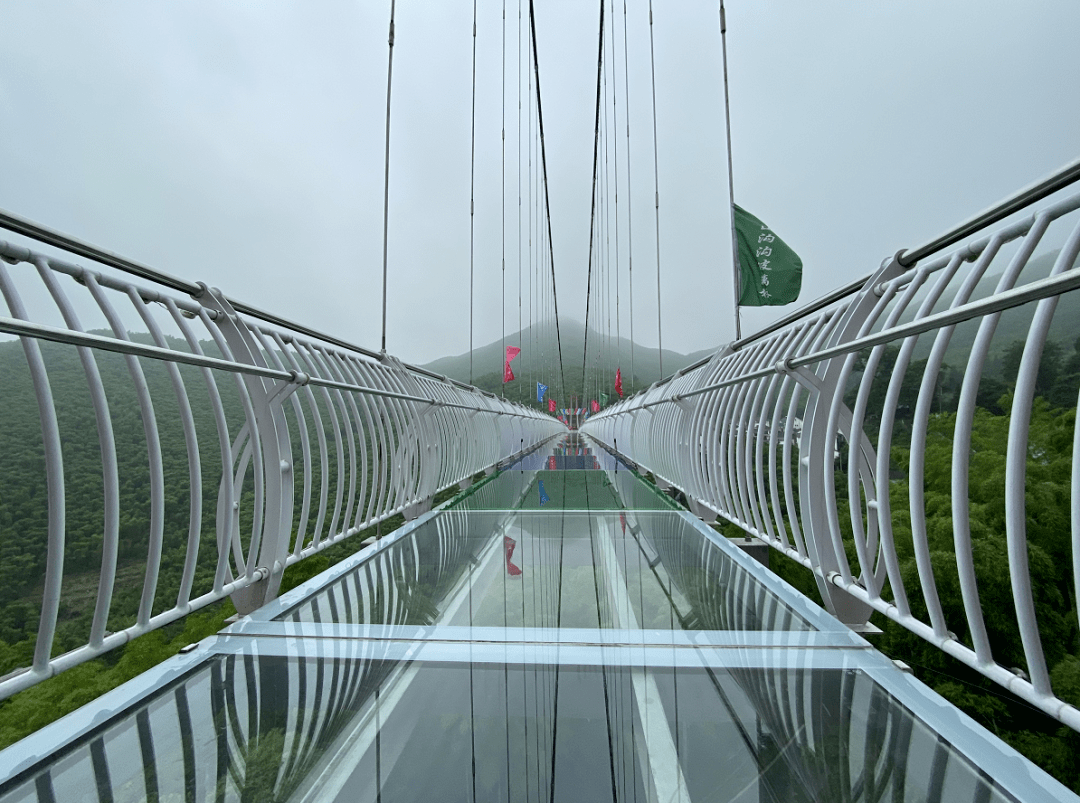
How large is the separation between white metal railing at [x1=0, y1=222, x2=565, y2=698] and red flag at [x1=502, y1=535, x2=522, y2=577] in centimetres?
71

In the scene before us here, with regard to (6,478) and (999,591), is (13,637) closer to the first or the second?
(6,478)

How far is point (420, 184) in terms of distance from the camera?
16.5 meters

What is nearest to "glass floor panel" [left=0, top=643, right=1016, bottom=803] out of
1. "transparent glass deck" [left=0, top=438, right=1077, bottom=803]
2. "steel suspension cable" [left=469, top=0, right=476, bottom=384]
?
"transparent glass deck" [left=0, top=438, right=1077, bottom=803]

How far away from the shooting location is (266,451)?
6.79ft

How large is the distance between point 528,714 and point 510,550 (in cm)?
169

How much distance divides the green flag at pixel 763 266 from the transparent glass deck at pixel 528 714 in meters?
3.96

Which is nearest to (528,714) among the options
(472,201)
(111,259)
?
(111,259)

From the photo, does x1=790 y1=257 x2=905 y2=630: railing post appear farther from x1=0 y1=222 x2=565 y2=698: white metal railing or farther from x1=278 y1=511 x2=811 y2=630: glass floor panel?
x1=0 y1=222 x2=565 y2=698: white metal railing

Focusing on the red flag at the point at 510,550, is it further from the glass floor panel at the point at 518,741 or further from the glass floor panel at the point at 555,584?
the glass floor panel at the point at 518,741

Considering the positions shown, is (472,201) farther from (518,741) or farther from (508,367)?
(518,741)

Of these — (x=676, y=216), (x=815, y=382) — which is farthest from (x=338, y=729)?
(x=676, y=216)

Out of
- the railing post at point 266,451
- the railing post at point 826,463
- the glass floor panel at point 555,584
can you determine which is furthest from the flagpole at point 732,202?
the railing post at point 266,451

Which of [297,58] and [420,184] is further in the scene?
[420,184]

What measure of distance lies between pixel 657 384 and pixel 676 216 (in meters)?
13.3
